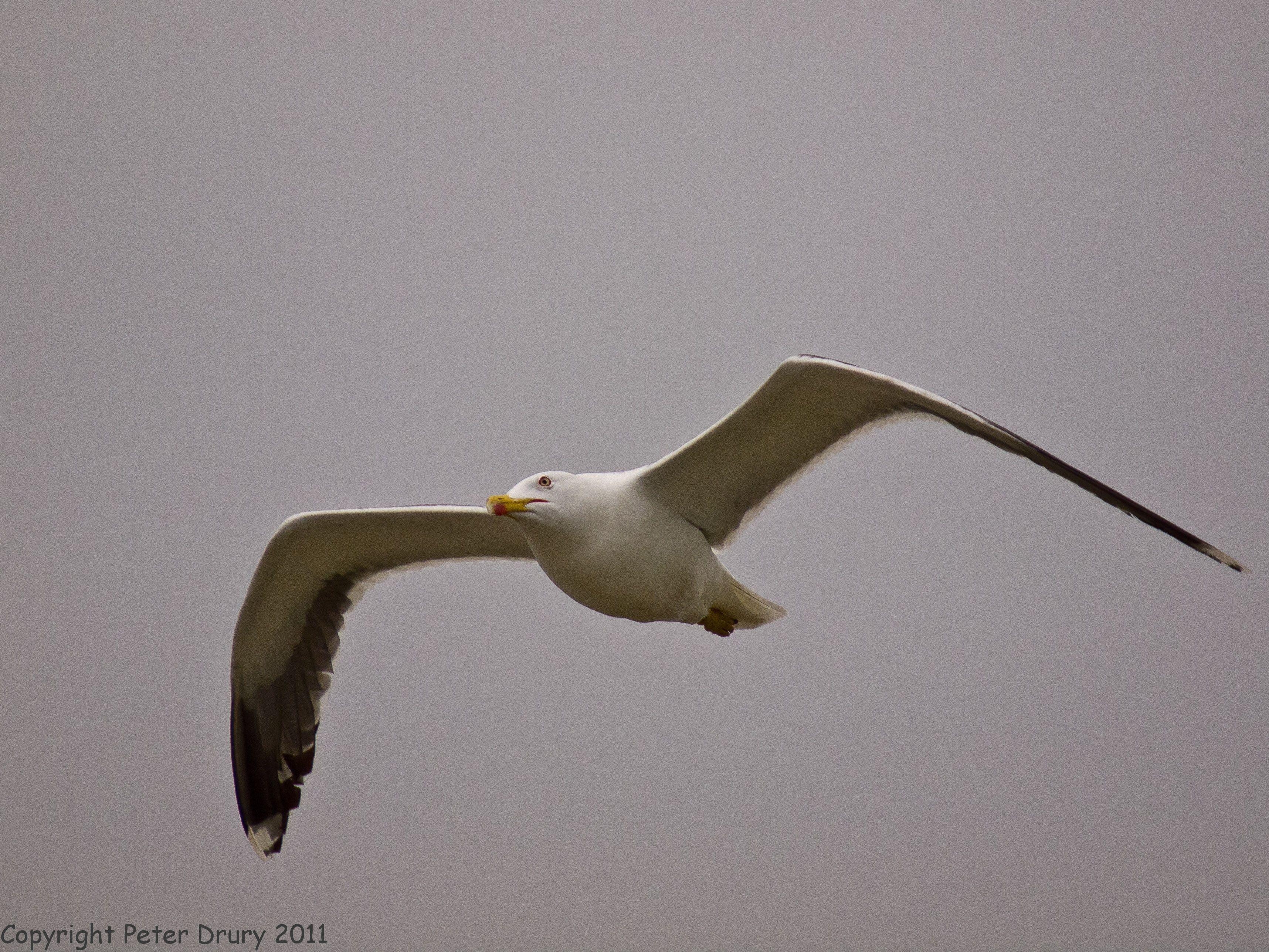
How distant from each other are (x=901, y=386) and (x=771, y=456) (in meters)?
0.86

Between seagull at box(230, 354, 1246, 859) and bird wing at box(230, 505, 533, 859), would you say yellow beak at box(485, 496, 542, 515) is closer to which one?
seagull at box(230, 354, 1246, 859)

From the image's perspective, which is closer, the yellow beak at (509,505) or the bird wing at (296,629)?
the yellow beak at (509,505)

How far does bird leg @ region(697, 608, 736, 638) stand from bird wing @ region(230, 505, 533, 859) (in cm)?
114

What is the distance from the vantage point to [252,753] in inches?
261

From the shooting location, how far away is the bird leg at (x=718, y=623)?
5.66 m

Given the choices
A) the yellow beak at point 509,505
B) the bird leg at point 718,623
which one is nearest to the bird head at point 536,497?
the yellow beak at point 509,505

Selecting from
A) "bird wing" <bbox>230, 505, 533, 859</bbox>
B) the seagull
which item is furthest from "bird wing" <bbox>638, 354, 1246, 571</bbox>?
"bird wing" <bbox>230, 505, 533, 859</bbox>

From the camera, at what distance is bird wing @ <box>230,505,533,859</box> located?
6234mm

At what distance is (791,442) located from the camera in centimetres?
527

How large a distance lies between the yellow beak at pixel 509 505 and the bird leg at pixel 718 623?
4.08 feet

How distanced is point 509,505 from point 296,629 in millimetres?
2345

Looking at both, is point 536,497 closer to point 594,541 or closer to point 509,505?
point 509,505

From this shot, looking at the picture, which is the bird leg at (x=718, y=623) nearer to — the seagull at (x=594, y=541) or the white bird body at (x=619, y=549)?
the seagull at (x=594, y=541)

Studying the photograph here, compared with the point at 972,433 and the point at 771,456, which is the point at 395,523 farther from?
the point at 972,433
